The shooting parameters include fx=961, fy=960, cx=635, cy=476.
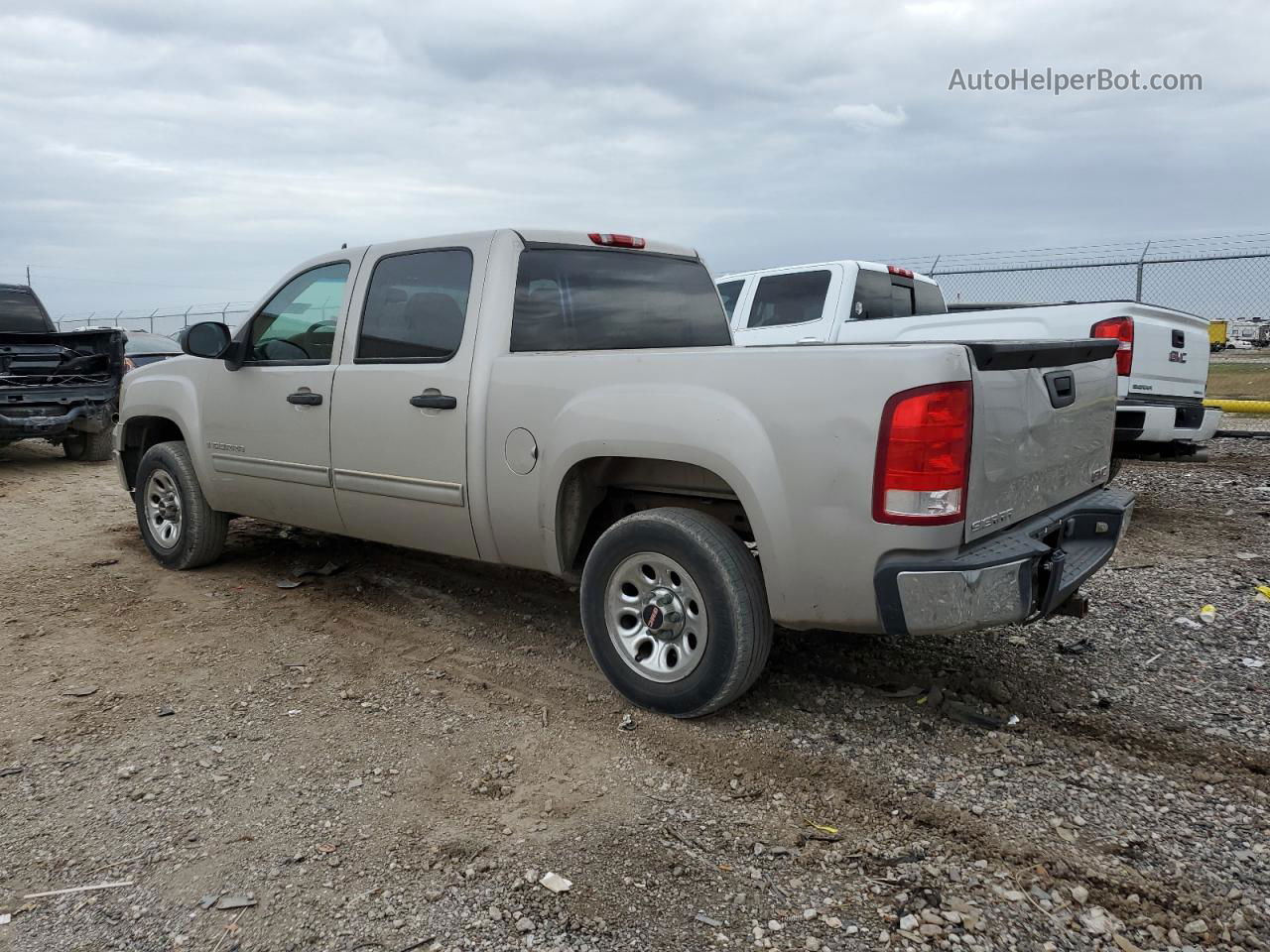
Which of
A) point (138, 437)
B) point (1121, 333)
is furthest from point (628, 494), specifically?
point (1121, 333)

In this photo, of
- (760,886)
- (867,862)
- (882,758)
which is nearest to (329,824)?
(760,886)

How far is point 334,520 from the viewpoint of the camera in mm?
4898

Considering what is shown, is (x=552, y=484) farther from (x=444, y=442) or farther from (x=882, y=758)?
(x=882, y=758)

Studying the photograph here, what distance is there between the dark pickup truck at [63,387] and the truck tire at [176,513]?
5225 millimetres

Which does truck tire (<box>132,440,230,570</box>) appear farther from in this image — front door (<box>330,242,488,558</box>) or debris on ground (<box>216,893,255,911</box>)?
debris on ground (<box>216,893,255,911</box>)

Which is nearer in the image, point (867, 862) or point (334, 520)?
point (867, 862)

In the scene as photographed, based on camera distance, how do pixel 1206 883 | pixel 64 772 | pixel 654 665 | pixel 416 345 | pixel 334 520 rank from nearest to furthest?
pixel 1206 883
pixel 64 772
pixel 654 665
pixel 416 345
pixel 334 520

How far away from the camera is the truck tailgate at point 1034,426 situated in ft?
9.99

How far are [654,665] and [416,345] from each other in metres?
1.87

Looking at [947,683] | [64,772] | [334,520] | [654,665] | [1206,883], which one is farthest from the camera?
[334,520]

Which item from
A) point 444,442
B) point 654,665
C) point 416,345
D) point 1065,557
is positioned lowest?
point 654,665

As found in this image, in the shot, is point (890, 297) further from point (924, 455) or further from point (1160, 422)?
point (924, 455)

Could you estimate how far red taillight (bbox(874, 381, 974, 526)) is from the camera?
2893 millimetres

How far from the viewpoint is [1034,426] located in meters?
3.33
